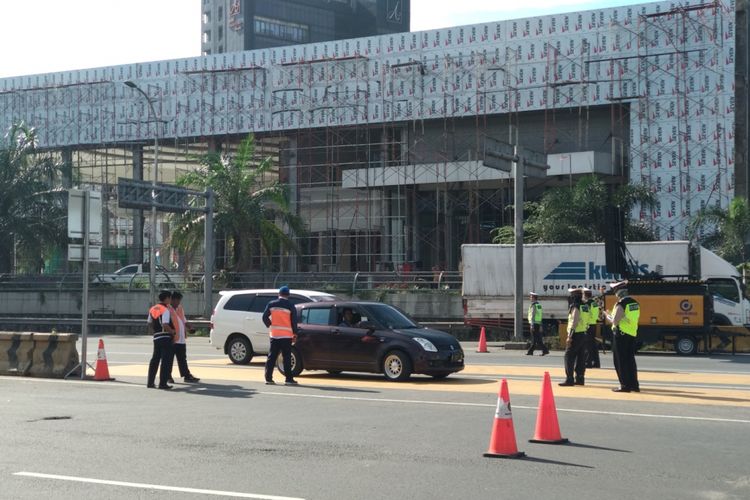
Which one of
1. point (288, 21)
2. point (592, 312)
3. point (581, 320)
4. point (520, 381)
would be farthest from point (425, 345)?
point (288, 21)

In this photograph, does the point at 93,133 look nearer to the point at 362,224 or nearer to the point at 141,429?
the point at 362,224

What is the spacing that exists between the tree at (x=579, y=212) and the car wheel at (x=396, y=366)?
81.7 feet

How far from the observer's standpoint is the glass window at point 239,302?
21750mm

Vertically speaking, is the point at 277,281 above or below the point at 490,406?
above

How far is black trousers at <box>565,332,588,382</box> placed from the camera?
54.4 ft

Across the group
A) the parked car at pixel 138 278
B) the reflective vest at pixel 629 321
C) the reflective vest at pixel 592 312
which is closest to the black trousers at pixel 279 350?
the reflective vest at pixel 592 312

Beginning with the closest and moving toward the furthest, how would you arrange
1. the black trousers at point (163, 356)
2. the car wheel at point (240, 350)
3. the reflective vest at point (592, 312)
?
the black trousers at point (163, 356) → the reflective vest at point (592, 312) → the car wheel at point (240, 350)

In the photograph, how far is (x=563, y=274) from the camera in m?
32.9

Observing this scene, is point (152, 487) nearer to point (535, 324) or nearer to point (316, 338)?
point (316, 338)

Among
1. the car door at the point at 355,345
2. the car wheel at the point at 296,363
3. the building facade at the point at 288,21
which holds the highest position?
the building facade at the point at 288,21

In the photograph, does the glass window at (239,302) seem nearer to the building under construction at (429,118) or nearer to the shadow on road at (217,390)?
the shadow on road at (217,390)

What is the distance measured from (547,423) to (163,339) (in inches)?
324

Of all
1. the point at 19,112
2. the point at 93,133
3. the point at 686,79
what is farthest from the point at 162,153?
the point at 686,79

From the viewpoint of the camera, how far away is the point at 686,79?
48469mm
